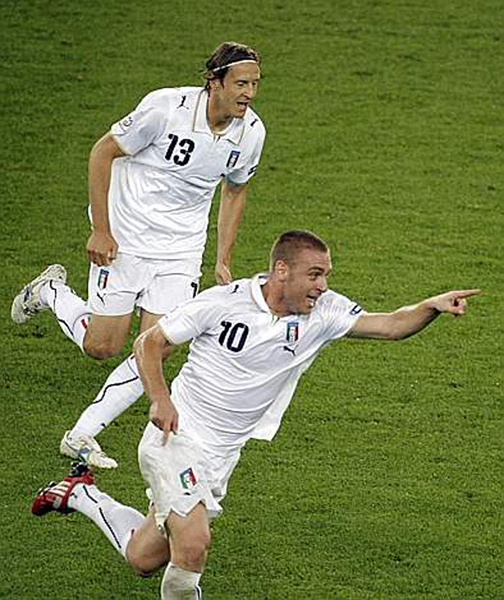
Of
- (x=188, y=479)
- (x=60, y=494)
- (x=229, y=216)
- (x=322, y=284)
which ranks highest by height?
(x=322, y=284)

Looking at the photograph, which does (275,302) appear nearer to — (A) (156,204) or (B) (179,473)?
(B) (179,473)

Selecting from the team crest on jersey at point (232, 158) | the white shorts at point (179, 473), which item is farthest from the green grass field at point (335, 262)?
the team crest on jersey at point (232, 158)

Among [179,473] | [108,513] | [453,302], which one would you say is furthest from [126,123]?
[453,302]

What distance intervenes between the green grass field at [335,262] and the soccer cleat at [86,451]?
71mm

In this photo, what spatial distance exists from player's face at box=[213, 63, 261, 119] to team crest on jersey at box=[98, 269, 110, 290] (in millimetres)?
1022

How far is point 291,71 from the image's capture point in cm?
1455

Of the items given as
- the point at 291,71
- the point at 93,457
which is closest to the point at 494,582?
the point at 93,457

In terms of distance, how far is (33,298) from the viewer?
933 centimetres

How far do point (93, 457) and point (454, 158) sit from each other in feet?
19.0

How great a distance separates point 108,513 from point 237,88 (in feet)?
6.91

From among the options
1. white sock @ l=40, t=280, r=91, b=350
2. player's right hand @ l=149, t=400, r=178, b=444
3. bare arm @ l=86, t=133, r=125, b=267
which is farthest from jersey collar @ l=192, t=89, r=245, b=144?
player's right hand @ l=149, t=400, r=178, b=444

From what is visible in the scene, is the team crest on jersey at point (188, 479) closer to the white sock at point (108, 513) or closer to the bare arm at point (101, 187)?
the white sock at point (108, 513)

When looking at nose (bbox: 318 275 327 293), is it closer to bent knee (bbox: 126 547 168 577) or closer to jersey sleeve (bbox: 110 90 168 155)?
bent knee (bbox: 126 547 168 577)

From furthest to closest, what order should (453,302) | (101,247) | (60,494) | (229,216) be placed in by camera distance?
(229,216) → (101,247) → (60,494) → (453,302)
